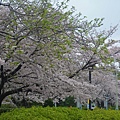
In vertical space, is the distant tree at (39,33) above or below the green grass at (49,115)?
above

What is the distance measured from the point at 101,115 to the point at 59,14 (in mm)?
3033

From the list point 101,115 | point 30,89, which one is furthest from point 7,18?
point 30,89

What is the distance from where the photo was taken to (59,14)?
691 cm

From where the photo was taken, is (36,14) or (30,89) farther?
(30,89)

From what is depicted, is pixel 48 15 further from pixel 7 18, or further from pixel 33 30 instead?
pixel 7 18

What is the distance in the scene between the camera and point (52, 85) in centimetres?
1043

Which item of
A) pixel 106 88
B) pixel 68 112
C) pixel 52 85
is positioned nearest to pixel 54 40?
pixel 68 112

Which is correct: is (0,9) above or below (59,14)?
above

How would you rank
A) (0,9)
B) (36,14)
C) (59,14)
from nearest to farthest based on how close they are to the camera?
(36,14), (59,14), (0,9)

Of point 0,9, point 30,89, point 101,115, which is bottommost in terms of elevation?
point 101,115

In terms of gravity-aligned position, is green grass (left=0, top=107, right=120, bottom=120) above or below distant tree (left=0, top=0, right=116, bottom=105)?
below

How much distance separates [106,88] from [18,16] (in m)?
17.4

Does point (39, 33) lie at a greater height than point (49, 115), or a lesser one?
greater

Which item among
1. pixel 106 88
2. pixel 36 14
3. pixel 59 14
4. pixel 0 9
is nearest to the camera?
pixel 36 14
